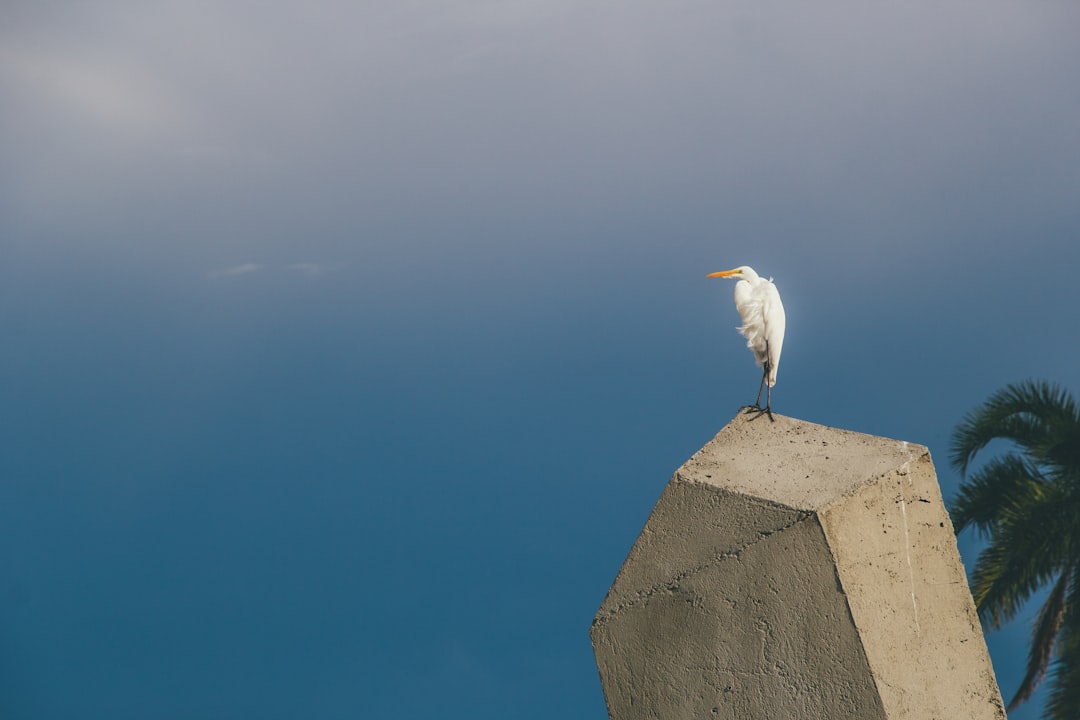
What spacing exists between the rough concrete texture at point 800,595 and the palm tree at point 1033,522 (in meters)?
4.99

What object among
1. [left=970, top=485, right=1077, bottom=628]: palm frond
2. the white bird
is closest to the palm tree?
[left=970, top=485, right=1077, bottom=628]: palm frond

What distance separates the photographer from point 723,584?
338cm

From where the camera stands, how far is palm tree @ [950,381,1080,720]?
799 centimetres

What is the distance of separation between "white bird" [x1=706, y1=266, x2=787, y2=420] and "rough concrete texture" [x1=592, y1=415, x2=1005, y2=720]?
2.86ft

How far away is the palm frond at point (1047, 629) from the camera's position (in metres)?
8.51

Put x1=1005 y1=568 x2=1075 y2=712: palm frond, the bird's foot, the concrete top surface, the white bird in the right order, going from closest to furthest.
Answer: the concrete top surface
the bird's foot
the white bird
x1=1005 y1=568 x2=1075 y2=712: palm frond

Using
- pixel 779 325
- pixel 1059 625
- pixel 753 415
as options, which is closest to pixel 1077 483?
pixel 1059 625

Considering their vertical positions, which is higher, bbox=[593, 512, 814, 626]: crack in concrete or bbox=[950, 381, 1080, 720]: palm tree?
bbox=[950, 381, 1080, 720]: palm tree

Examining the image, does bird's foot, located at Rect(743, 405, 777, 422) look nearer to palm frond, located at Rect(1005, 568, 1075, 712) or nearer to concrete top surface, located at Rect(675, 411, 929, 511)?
concrete top surface, located at Rect(675, 411, 929, 511)

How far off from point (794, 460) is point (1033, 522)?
5.39 meters

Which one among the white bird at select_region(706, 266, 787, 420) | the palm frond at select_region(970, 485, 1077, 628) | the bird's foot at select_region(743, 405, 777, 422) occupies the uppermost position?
the palm frond at select_region(970, 485, 1077, 628)

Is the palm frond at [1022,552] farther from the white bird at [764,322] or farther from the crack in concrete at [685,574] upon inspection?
the crack in concrete at [685,574]

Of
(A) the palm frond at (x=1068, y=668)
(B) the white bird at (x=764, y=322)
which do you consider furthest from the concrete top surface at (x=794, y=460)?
(A) the palm frond at (x=1068, y=668)

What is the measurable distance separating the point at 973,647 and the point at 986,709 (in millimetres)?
198
